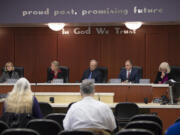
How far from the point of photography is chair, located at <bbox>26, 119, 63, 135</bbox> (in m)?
5.29

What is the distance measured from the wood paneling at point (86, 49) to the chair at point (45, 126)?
862cm

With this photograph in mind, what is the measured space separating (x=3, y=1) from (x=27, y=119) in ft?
20.8

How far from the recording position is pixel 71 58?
46.0ft

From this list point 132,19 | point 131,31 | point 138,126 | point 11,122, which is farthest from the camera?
point 131,31

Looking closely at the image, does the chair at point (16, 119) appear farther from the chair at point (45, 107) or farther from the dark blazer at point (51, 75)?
the dark blazer at point (51, 75)

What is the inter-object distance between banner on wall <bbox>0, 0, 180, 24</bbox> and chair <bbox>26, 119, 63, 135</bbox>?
20.3 feet

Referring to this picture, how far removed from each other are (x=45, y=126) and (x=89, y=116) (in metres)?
0.60

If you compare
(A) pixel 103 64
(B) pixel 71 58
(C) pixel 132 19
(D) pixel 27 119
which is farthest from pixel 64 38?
(D) pixel 27 119

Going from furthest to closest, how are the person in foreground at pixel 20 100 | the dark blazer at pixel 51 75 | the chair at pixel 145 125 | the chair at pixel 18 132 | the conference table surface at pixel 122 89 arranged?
the dark blazer at pixel 51 75, the conference table surface at pixel 122 89, the person in foreground at pixel 20 100, the chair at pixel 145 125, the chair at pixel 18 132

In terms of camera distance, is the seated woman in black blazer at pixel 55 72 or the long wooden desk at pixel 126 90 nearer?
the long wooden desk at pixel 126 90

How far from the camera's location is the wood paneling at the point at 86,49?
538 inches

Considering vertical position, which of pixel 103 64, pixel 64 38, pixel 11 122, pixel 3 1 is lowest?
pixel 11 122

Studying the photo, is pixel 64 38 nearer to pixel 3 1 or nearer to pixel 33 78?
pixel 33 78

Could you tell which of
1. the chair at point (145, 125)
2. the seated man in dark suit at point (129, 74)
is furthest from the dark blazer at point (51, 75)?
the chair at point (145, 125)
